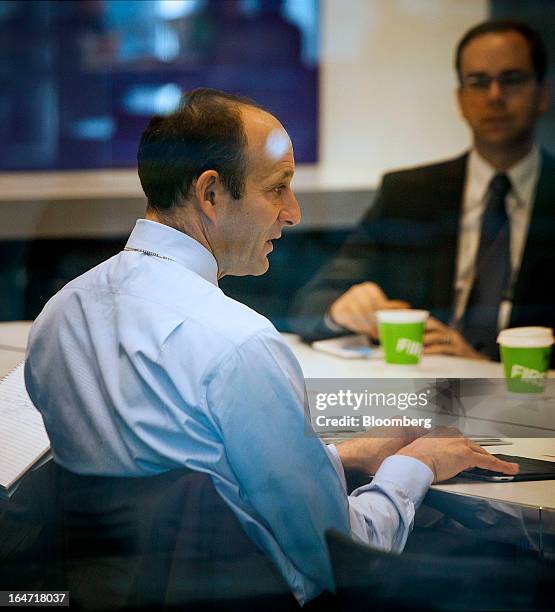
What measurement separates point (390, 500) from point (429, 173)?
1.44 m

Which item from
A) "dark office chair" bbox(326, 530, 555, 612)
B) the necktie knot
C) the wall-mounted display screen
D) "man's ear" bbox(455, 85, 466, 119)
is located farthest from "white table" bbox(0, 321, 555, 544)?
"man's ear" bbox(455, 85, 466, 119)

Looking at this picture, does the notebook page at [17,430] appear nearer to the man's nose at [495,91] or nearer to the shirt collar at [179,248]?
the shirt collar at [179,248]

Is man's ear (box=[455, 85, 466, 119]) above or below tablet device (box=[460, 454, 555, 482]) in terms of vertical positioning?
above

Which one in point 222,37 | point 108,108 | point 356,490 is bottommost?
point 356,490

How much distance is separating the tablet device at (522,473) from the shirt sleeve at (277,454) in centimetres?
23

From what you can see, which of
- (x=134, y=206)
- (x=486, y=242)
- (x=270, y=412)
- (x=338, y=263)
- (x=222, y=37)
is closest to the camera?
(x=270, y=412)

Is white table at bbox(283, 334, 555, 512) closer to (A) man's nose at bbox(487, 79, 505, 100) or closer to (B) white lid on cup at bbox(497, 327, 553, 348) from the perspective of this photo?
(B) white lid on cup at bbox(497, 327, 553, 348)

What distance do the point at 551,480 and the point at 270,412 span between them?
474mm

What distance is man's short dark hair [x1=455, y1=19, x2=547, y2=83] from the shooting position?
2.05m

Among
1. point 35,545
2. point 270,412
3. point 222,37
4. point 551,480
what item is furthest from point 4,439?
point 222,37

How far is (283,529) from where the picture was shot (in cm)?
118

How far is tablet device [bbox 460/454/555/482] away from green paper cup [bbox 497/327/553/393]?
0.84 feet

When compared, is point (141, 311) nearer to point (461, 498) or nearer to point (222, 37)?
point (461, 498)

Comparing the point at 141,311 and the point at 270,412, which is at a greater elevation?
the point at 141,311
